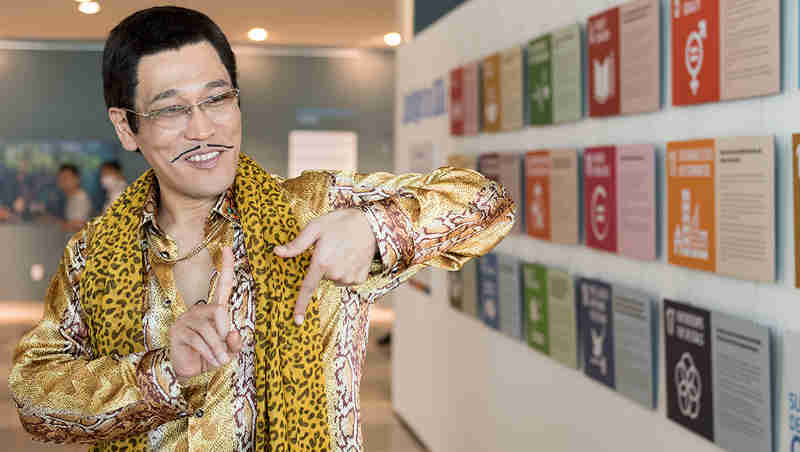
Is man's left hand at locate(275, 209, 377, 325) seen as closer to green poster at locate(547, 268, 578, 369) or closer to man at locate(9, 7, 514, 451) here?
man at locate(9, 7, 514, 451)

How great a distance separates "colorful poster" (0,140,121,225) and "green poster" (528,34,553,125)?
9.61 m

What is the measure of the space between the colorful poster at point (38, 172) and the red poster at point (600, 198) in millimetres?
10124

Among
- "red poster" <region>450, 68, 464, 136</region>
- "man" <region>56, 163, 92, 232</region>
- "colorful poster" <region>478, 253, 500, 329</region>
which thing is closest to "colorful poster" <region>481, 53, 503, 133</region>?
"red poster" <region>450, 68, 464, 136</region>

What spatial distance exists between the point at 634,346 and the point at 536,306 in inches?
33.0

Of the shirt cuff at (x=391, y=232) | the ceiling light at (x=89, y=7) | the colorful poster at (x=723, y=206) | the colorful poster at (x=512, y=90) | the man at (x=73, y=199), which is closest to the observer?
the shirt cuff at (x=391, y=232)

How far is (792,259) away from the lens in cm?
200

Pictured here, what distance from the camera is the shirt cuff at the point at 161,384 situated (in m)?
1.23

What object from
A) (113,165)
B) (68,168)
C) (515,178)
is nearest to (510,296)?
(515,178)

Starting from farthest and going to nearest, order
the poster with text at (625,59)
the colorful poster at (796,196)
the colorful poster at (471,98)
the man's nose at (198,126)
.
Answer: the colorful poster at (471,98)
the poster with text at (625,59)
the colorful poster at (796,196)
the man's nose at (198,126)

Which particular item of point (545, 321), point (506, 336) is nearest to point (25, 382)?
point (545, 321)

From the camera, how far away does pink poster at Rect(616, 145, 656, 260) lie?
102 inches

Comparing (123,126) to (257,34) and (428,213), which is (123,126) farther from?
(257,34)

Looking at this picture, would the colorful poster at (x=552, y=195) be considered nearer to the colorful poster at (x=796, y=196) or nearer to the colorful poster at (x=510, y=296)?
the colorful poster at (x=510, y=296)

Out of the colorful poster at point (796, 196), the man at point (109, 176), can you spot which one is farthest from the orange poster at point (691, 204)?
the man at point (109, 176)
